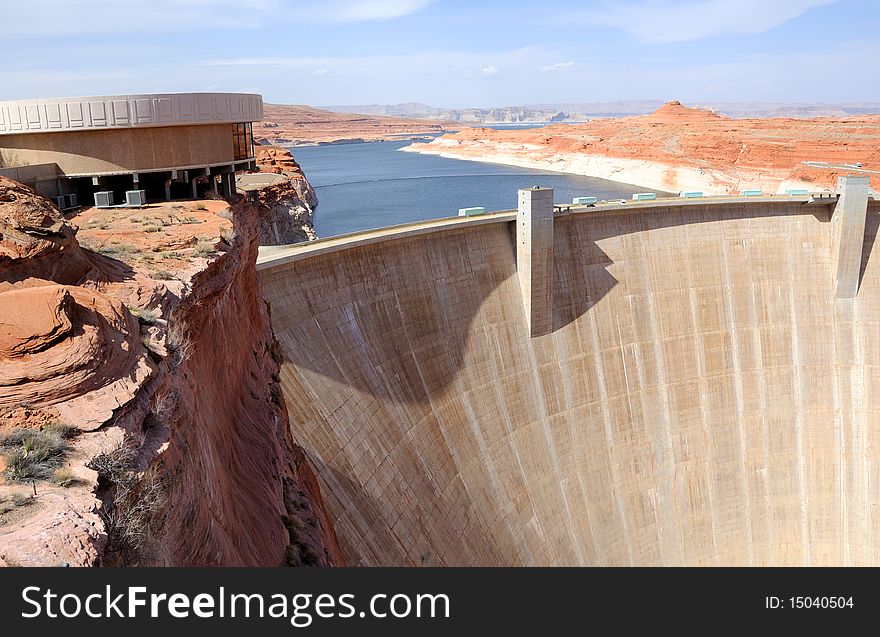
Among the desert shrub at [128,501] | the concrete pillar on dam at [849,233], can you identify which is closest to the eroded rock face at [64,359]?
the desert shrub at [128,501]

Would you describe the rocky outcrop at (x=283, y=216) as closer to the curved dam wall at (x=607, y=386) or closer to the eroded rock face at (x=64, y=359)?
the curved dam wall at (x=607, y=386)

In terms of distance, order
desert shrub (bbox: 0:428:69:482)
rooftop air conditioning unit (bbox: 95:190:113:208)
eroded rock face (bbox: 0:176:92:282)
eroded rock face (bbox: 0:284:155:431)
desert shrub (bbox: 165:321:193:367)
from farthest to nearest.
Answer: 1. rooftop air conditioning unit (bbox: 95:190:113:208)
2. desert shrub (bbox: 165:321:193:367)
3. eroded rock face (bbox: 0:176:92:282)
4. eroded rock face (bbox: 0:284:155:431)
5. desert shrub (bbox: 0:428:69:482)

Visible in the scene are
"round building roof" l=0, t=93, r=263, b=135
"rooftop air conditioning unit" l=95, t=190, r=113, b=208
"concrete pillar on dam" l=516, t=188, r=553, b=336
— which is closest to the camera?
"round building roof" l=0, t=93, r=263, b=135

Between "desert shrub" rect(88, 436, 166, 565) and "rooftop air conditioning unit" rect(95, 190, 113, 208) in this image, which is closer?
"desert shrub" rect(88, 436, 166, 565)

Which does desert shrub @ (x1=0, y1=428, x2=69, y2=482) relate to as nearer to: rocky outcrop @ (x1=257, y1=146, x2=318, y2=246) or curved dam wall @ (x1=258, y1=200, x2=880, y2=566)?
curved dam wall @ (x1=258, y1=200, x2=880, y2=566)

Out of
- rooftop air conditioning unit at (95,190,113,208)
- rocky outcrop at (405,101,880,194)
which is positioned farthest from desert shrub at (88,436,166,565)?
rocky outcrop at (405,101,880,194)
